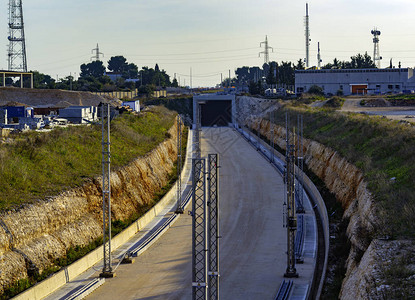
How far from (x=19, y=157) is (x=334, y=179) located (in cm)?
2492

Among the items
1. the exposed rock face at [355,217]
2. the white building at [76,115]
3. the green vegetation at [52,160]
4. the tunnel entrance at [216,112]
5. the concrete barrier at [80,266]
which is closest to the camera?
the exposed rock face at [355,217]

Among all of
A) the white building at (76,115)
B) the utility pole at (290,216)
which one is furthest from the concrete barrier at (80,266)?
the white building at (76,115)

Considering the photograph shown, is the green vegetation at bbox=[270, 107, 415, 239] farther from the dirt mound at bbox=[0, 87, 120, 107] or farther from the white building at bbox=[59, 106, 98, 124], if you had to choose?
the dirt mound at bbox=[0, 87, 120, 107]

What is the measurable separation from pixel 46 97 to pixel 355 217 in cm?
7803

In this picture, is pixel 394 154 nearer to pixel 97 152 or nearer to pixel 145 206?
pixel 145 206

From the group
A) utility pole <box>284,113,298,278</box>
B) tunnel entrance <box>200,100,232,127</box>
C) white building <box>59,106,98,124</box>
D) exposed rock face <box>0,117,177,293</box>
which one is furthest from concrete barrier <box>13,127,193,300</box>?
Answer: tunnel entrance <box>200,100,232,127</box>

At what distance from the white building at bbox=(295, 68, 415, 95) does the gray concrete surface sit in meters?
77.6

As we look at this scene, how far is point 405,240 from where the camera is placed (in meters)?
A: 25.0

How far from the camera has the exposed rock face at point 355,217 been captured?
22.7 meters

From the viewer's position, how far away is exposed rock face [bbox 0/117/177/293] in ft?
93.3

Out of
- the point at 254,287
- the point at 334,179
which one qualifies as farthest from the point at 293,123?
the point at 254,287

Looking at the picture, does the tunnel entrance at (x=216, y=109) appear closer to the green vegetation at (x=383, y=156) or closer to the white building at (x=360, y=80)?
the white building at (x=360, y=80)

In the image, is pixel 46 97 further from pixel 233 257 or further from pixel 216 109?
pixel 233 257

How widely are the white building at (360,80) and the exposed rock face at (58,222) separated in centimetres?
9039
